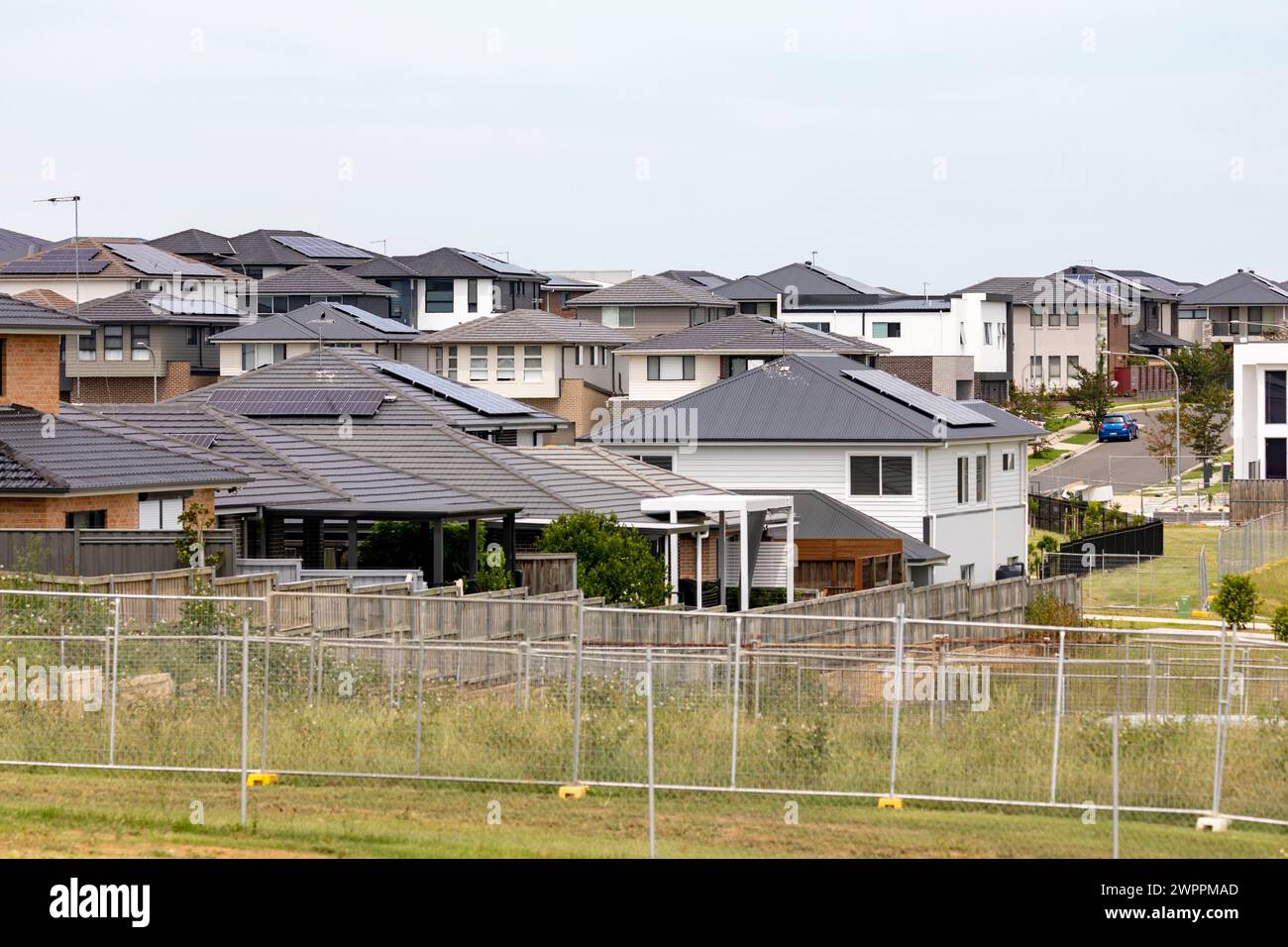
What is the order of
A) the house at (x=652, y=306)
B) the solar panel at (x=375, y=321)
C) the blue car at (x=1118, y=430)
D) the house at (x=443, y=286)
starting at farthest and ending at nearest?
the house at (x=443, y=286) < the blue car at (x=1118, y=430) < the house at (x=652, y=306) < the solar panel at (x=375, y=321)

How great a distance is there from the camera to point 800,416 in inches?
2083

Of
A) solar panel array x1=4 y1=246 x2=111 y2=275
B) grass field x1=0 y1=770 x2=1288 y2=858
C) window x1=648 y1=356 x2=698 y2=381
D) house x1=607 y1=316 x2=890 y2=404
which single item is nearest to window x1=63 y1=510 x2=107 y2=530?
grass field x1=0 y1=770 x2=1288 y2=858

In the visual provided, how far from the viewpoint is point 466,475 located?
42188mm

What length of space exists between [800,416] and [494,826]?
36.8 meters

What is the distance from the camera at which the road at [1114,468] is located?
277 ft

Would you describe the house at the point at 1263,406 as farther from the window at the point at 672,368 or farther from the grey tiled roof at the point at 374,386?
the grey tiled roof at the point at 374,386

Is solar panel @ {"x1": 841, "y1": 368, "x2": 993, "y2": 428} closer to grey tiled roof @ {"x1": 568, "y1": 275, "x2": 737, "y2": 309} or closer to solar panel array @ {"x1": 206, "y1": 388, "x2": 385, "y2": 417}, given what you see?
solar panel array @ {"x1": 206, "y1": 388, "x2": 385, "y2": 417}

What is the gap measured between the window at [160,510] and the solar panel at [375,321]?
4931 centimetres

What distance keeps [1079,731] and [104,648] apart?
9.70 m

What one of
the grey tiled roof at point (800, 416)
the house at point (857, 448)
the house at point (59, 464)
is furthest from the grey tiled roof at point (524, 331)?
the house at point (59, 464)

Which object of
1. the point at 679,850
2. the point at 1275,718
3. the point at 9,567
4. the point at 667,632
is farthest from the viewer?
the point at 9,567

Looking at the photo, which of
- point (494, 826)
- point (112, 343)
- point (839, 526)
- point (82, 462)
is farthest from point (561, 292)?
point (494, 826)
